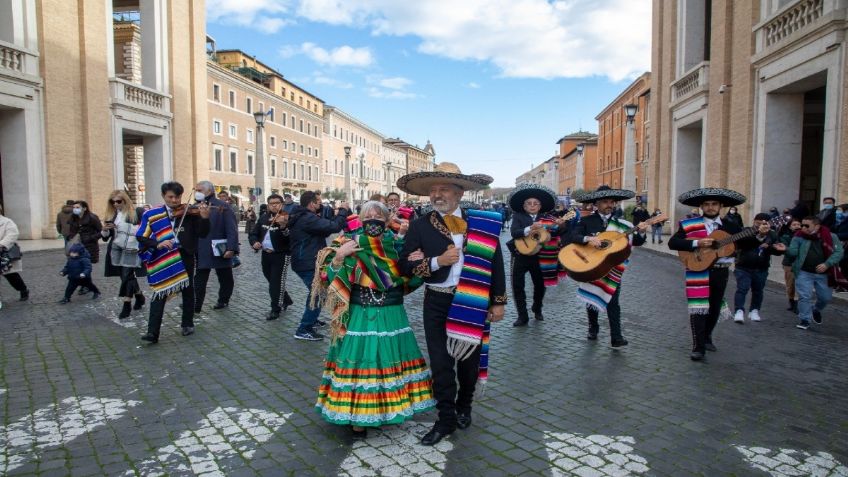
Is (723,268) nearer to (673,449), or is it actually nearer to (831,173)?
(673,449)

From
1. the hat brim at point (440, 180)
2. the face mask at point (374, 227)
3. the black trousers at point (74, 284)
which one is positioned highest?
the hat brim at point (440, 180)

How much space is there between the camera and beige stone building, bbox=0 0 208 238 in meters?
18.8

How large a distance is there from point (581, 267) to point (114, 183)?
22506 mm

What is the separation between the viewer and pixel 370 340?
149 inches

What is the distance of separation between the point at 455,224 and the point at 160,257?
13.8 ft

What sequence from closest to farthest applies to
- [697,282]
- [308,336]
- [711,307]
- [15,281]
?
[697,282] < [711,307] < [308,336] < [15,281]

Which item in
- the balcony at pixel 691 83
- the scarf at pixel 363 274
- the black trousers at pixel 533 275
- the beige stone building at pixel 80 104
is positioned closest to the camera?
the scarf at pixel 363 274

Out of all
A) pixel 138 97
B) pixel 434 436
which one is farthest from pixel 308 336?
pixel 138 97

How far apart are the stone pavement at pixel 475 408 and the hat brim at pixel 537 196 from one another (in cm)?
173

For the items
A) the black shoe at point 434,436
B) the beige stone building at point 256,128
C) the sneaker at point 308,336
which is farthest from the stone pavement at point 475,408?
the beige stone building at point 256,128

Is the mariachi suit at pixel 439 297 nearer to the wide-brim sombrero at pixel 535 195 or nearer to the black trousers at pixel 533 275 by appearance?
the wide-brim sombrero at pixel 535 195

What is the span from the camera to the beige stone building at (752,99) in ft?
42.2

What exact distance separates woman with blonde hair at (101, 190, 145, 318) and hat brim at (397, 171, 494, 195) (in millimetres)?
5349

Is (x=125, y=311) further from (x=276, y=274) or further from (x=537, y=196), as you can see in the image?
(x=537, y=196)
